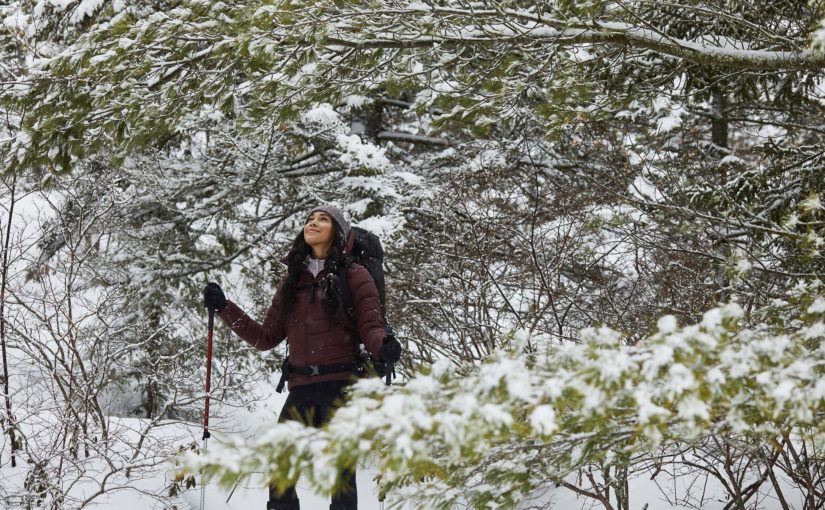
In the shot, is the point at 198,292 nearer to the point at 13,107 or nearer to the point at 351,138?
the point at 351,138

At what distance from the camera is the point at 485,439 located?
6.19 ft

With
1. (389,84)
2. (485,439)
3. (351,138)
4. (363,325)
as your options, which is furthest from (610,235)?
(485,439)

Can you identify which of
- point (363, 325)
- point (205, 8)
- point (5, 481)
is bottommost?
point (5, 481)

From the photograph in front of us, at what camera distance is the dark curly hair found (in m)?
4.28

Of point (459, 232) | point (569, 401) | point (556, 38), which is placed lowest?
point (569, 401)

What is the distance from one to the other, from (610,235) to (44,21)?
7.48m

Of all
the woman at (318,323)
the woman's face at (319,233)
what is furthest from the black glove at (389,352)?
the woman's face at (319,233)

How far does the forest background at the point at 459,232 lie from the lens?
1.97 meters

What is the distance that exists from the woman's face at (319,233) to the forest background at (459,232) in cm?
75

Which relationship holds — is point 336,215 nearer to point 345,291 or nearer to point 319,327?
point 345,291

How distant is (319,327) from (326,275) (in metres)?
0.32

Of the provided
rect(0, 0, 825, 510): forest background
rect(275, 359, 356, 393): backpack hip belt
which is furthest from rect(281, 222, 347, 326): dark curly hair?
rect(0, 0, 825, 510): forest background

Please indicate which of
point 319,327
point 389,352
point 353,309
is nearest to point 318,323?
point 319,327

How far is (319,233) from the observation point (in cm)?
449
